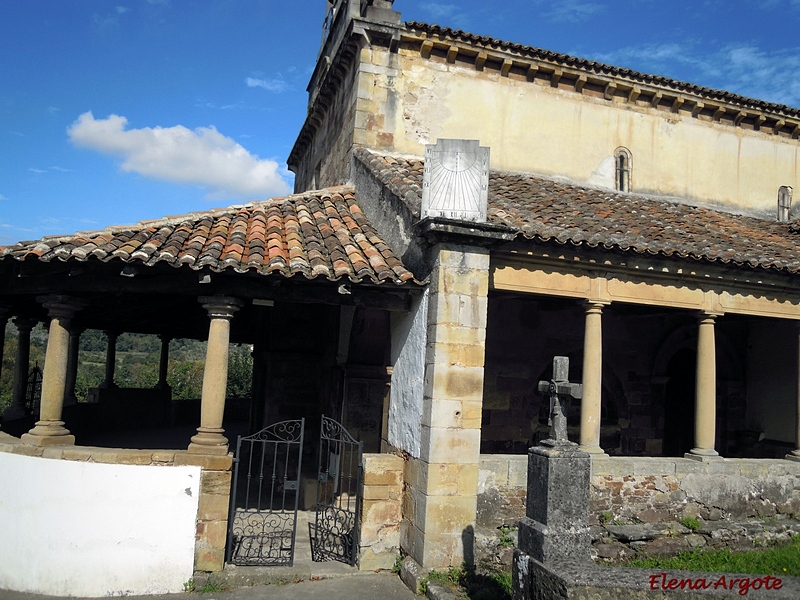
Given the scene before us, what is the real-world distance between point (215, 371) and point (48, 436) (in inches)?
77.8

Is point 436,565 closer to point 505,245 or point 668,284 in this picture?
point 505,245

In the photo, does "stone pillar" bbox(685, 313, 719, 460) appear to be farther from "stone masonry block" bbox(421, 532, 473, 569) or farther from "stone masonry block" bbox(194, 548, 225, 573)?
"stone masonry block" bbox(194, 548, 225, 573)

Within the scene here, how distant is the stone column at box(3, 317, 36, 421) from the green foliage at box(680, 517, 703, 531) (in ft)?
34.1

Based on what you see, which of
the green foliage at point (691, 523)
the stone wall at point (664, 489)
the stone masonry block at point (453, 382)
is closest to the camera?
the stone masonry block at point (453, 382)

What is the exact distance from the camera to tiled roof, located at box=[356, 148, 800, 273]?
8.00 m

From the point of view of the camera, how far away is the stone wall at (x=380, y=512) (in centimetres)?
716

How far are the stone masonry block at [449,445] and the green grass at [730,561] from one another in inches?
95.3

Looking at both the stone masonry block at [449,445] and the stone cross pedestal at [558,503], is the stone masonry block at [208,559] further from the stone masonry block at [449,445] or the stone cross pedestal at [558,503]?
the stone cross pedestal at [558,503]

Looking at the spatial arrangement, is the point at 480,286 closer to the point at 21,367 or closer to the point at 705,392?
the point at 705,392

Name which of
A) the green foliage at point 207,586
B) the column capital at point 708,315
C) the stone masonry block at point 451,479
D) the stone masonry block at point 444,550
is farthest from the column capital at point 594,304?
the green foliage at point 207,586

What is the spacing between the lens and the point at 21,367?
11.2 meters

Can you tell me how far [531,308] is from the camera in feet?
37.7

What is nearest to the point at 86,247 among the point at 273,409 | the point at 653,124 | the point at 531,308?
the point at 273,409

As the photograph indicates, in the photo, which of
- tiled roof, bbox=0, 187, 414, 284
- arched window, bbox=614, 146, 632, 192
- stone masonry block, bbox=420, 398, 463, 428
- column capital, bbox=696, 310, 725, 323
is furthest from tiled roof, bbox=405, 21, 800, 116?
stone masonry block, bbox=420, 398, 463, 428
